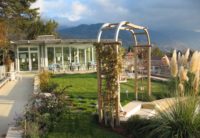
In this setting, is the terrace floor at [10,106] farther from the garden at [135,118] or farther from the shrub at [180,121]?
the shrub at [180,121]

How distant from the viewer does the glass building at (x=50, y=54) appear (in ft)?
94.0

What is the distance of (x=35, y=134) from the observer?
6.81m

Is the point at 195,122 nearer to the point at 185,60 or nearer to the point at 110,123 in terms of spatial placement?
the point at 185,60

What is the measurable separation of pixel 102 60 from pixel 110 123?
151cm

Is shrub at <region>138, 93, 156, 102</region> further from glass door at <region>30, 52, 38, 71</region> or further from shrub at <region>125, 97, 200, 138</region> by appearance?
glass door at <region>30, 52, 38, 71</region>

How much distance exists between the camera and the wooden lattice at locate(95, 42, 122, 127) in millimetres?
7711

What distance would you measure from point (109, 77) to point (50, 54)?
881 inches

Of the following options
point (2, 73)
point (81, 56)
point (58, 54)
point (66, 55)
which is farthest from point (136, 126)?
point (81, 56)

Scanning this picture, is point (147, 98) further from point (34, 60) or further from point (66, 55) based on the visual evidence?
point (34, 60)

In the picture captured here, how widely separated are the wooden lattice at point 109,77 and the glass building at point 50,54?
20420 mm


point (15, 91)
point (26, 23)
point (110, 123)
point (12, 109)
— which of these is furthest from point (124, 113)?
point (26, 23)

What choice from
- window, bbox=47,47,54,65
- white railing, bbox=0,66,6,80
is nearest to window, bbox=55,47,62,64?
window, bbox=47,47,54,65

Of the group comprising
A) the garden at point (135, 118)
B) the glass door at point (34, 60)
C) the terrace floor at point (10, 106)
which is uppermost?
the glass door at point (34, 60)

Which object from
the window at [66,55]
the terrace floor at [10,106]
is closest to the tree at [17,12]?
the window at [66,55]
